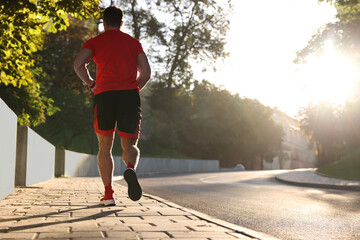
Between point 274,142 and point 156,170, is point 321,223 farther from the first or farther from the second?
point 274,142

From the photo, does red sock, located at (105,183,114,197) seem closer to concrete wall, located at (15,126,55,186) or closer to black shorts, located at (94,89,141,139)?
black shorts, located at (94,89,141,139)

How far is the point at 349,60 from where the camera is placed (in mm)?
20500

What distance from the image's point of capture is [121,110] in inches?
200

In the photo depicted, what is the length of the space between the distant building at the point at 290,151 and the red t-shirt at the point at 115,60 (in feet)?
234

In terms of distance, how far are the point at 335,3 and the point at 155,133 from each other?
1006 inches

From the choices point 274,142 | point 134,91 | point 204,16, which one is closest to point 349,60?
point 204,16

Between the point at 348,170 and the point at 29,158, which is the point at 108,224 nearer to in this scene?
the point at 29,158

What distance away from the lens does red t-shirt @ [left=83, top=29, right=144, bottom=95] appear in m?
5.15

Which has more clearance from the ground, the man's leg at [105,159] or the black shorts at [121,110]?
the black shorts at [121,110]

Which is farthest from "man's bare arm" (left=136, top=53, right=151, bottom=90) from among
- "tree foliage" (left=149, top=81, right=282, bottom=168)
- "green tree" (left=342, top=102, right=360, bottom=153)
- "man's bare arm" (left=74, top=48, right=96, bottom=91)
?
"tree foliage" (left=149, top=81, right=282, bottom=168)

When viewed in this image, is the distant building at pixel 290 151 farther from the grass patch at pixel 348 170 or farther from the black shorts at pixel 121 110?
the black shorts at pixel 121 110

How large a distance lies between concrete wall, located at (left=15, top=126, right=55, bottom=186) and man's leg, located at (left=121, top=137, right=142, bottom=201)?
5.42 meters

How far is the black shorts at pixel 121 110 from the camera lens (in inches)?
200

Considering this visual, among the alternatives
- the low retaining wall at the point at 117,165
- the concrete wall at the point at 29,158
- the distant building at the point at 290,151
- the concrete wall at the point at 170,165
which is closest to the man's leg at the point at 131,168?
the concrete wall at the point at 29,158
